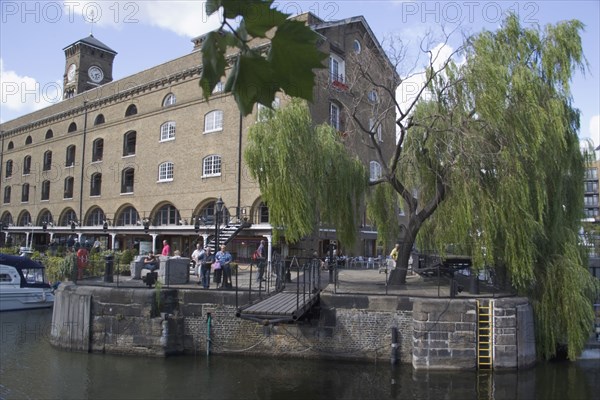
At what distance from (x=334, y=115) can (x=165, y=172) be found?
35.5ft

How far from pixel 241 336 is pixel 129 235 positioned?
2139 centimetres

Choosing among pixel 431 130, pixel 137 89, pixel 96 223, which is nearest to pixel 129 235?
pixel 96 223

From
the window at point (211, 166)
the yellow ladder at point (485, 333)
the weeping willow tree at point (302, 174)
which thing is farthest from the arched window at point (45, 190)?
the yellow ladder at point (485, 333)

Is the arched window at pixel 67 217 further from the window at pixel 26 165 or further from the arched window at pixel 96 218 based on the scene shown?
the window at pixel 26 165

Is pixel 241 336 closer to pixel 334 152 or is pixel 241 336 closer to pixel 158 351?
pixel 158 351

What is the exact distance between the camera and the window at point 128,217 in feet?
105

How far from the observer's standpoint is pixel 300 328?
13414mm

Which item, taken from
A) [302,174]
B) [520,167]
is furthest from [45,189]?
[520,167]

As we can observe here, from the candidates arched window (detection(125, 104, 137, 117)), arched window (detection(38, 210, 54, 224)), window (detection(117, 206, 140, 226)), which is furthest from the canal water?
arched window (detection(38, 210, 54, 224))

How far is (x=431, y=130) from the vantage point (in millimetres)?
13391

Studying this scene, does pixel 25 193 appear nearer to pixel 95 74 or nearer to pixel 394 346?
pixel 95 74

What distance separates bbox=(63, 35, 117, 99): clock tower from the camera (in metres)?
47.8

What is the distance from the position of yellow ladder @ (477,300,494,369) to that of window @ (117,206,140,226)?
24.4 m

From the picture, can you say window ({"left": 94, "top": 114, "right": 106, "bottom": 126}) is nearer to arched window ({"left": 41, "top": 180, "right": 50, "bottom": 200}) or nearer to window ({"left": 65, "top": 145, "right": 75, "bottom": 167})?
window ({"left": 65, "top": 145, "right": 75, "bottom": 167})
